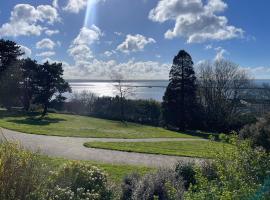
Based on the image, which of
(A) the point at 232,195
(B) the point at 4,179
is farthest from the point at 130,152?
(A) the point at 232,195

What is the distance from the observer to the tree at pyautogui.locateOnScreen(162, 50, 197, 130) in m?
35.1

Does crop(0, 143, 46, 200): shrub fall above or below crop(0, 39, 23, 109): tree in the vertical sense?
below

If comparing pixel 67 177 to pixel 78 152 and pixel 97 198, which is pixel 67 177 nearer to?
pixel 97 198

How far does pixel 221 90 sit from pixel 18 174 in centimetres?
3544

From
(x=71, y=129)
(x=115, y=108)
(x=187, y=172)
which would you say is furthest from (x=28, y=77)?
(x=187, y=172)

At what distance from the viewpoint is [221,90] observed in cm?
3894

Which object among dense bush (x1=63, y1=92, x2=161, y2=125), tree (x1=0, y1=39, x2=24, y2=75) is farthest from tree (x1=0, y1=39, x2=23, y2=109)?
dense bush (x1=63, y1=92, x2=161, y2=125)

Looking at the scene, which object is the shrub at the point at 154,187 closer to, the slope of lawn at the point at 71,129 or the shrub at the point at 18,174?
the shrub at the point at 18,174

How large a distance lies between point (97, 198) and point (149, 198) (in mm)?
922

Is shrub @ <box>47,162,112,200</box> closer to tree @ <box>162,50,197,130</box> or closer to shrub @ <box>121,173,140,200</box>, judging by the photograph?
shrub @ <box>121,173,140,200</box>

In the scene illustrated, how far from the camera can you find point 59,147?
15.2m

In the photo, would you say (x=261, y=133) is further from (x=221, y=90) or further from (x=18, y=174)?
(x=221, y=90)

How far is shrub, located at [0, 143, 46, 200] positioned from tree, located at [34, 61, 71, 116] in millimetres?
30956

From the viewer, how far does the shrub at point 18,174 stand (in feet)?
17.0
